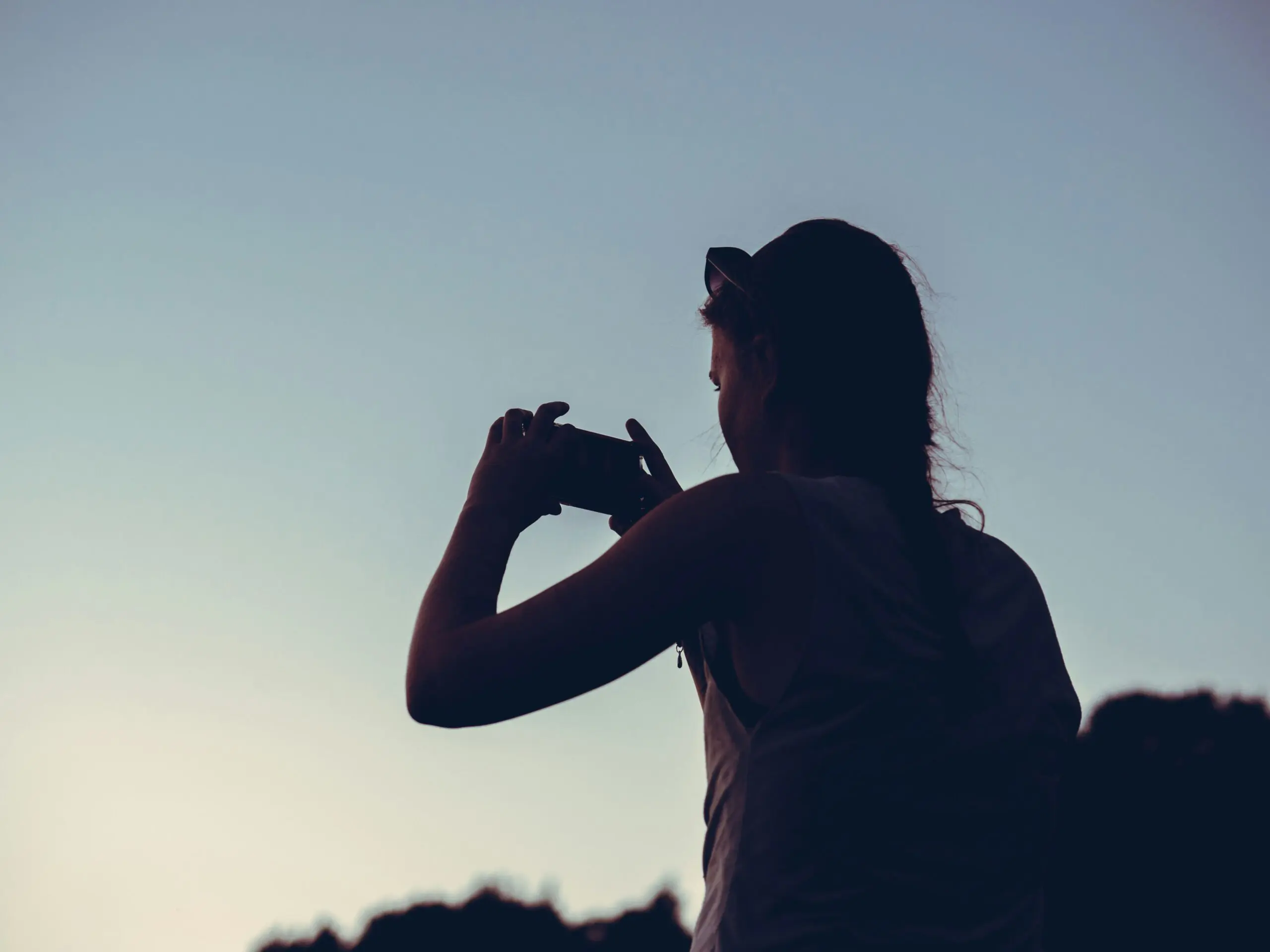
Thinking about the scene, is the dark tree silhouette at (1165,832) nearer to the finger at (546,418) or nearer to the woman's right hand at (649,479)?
the woman's right hand at (649,479)

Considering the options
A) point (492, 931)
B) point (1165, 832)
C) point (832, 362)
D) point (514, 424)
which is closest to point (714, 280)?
point (832, 362)

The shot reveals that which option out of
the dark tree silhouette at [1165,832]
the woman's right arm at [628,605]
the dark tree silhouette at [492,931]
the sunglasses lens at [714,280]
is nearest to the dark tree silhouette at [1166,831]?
the dark tree silhouette at [1165,832]

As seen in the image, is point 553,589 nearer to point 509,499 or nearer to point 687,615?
point 687,615

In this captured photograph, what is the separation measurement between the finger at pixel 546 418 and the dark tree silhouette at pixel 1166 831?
25.7 m

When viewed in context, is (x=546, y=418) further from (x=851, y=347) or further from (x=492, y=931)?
(x=492, y=931)

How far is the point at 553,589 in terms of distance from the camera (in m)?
1.87

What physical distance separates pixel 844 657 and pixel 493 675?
58cm

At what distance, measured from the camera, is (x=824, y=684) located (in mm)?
1758

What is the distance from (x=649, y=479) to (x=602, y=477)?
21cm

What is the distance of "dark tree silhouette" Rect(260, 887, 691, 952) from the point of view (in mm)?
44344

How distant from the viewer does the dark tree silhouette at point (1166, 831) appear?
25.9m

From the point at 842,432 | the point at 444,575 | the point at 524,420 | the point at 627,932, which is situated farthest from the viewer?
the point at 627,932

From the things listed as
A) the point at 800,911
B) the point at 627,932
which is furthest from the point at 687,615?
the point at 627,932

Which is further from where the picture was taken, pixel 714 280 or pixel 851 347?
pixel 714 280
